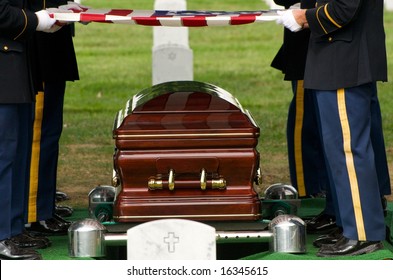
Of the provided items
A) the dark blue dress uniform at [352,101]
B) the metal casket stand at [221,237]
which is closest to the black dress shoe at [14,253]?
the metal casket stand at [221,237]

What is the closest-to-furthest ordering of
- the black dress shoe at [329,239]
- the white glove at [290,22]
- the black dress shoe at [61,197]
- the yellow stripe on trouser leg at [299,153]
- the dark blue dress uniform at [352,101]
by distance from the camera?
the dark blue dress uniform at [352,101] → the white glove at [290,22] → the black dress shoe at [329,239] → the yellow stripe on trouser leg at [299,153] → the black dress shoe at [61,197]

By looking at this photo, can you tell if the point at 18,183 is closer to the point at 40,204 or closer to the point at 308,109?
the point at 40,204

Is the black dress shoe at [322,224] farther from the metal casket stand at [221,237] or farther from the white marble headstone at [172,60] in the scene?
the white marble headstone at [172,60]

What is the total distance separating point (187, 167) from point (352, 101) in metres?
0.93

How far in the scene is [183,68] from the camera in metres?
13.3

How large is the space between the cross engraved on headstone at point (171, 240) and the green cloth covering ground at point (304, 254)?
507 millimetres

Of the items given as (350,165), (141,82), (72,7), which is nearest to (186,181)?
(350,165)

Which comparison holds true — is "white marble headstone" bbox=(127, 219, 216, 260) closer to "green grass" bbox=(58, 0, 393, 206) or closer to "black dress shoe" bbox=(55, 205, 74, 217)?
"black dress shoe" bbox=(55, 205, 74, 217)

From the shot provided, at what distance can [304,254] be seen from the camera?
6062 millimetres

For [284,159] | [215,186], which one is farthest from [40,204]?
[284,159]

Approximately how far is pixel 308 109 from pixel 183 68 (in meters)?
5.28

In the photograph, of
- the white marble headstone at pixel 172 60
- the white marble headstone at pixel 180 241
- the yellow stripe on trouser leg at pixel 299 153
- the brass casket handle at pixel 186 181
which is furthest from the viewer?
the white marble headstone at pixel 172 60

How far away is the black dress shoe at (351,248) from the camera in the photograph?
604 cm

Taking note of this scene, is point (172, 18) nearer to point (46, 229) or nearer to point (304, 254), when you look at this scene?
point (304, 254)
